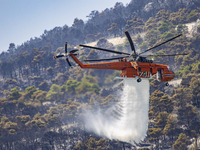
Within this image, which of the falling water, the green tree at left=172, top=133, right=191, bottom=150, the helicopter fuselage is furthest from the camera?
the green tree at left=172, top=133, right=191, bottom=150

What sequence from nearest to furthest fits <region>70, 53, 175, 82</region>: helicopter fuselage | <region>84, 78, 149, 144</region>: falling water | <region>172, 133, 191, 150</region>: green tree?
<region>70, 53, 175, 82</region>: helicopter fuselage → <region>84, 78, 149, 144</region>: falling water → <region>172, 133, 191, 150</region>: green tree

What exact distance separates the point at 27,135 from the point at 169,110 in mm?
49943

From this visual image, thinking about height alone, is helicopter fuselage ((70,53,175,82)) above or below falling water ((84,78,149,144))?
above

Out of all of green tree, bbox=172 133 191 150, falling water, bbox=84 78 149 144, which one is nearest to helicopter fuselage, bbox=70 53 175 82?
falling water, bbox=84 78 149 144

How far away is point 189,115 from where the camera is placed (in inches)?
3824

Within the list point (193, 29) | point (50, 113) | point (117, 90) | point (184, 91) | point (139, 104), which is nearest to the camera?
point (139, 104)

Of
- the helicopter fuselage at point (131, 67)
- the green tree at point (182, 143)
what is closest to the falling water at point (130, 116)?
the helicopter fuselage at point (131, 67)

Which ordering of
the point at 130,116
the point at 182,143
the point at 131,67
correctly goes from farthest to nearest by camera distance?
the point at 182,143 < the point at 130,116 < the point at 131,67

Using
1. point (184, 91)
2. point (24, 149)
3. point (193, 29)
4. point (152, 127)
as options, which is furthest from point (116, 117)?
point (193, 29)

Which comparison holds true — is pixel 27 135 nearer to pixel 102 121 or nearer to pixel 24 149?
pixel 24 149

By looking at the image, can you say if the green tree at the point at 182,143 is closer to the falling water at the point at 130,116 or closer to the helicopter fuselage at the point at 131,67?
the falling water at the point at 130,116

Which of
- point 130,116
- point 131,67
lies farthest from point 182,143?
point 131,67

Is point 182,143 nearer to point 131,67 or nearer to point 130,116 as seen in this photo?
point 130,116

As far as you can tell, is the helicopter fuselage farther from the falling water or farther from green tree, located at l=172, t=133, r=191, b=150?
green tree, located at l=172, t=133, r=191, b=150
